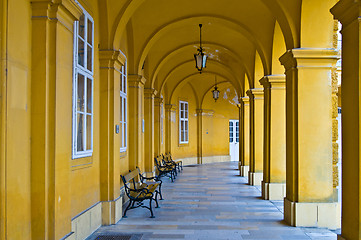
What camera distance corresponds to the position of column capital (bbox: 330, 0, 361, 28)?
395 cm

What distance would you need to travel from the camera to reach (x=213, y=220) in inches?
270

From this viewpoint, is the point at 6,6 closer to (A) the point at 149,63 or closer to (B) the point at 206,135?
(A) the point at 149,63

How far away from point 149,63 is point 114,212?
670 centimetres

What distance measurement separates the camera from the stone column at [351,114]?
402 centimetres

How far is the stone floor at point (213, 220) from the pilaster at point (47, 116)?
1.92 meters

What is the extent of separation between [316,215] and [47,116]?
499 cm

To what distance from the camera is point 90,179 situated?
5914mm

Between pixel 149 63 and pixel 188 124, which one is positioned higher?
pixel 149 63

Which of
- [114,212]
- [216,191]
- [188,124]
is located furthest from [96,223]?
[188,124]

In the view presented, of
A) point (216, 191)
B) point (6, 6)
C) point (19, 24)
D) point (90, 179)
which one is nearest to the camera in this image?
point (6, 6)

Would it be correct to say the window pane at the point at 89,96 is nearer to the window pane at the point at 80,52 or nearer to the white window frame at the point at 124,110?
the window pane at the point at 80,52

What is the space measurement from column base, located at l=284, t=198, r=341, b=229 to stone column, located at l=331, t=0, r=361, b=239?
6.29 ft

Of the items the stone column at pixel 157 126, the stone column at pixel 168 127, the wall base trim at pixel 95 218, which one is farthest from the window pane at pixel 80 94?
the stone column at pixel 168 127

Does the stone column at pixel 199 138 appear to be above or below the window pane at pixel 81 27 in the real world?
below
